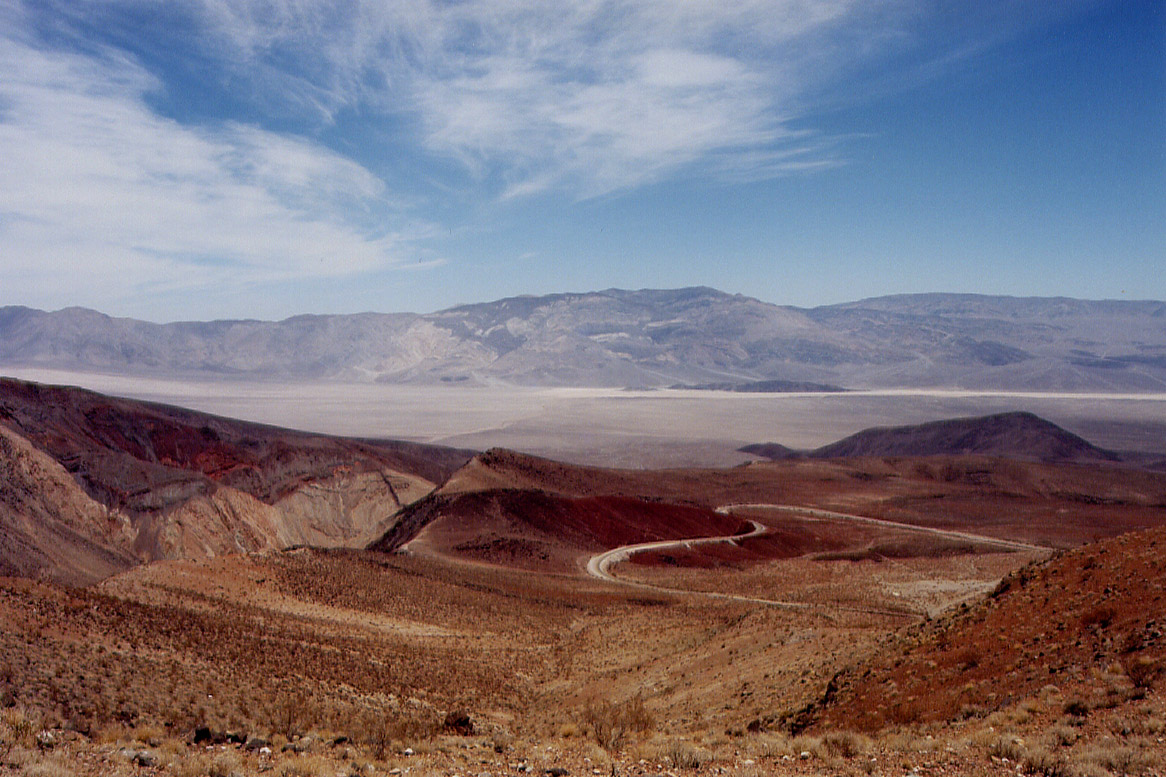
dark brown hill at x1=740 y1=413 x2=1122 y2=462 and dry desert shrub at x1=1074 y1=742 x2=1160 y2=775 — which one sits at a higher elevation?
dry desert shrub at x1=1074 y1=742 x2=1160 y2=775

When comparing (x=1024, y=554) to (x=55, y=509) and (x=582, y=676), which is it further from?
(x=55, y=509)

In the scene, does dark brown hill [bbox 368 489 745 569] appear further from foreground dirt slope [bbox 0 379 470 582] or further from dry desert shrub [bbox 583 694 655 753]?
dry desert shrub [bbox 583 694 655 753]

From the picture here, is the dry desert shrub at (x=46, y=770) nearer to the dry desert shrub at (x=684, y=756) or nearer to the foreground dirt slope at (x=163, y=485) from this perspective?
the dry desert shrub at (x=684, y=756)

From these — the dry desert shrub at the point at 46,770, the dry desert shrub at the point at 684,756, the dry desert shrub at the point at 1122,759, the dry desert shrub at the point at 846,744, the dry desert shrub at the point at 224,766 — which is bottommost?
the dry desert shrub at the point at 684,756

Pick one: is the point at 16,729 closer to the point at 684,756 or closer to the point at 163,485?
the point at 684,756

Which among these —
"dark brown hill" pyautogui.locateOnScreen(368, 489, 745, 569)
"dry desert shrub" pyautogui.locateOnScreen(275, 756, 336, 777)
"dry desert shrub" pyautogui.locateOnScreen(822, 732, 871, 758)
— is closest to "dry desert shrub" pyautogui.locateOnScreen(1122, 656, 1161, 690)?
"dry desert shrub" pyautogui.locateOnScreen(822, 732, 871, 758)

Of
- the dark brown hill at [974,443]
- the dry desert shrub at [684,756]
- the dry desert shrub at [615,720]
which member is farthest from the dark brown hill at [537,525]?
the dark brown hill at [974,443]

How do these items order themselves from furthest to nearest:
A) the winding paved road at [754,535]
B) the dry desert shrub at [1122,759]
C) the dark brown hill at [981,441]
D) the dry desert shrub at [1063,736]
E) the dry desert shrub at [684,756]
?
1. the dark brown hill at [981,441]
2. the winding paved road at [754,535]
3. the dry desert shrub at [684,756]
4. the dry desert shrub at [1063,736]
5. the dry desert shrub at [1122,759]
